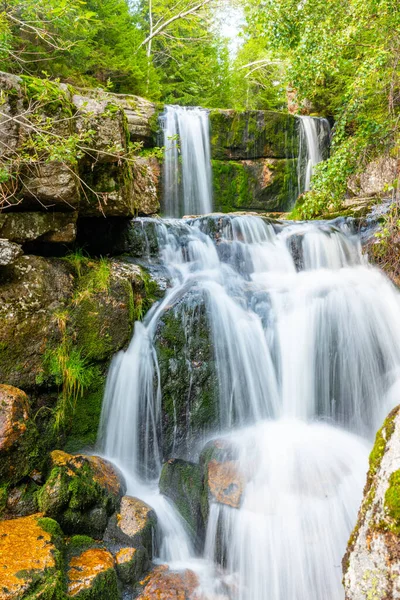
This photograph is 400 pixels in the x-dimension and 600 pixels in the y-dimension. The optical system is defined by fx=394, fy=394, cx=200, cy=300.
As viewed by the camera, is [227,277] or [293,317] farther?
[227,277]

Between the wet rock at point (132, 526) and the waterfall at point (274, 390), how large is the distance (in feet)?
0.70

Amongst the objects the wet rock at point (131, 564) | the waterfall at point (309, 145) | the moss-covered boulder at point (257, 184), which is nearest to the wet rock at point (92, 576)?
the wet rock at point (131, 564)

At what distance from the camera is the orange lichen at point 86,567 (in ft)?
8.40

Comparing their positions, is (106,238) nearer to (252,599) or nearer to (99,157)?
(99,157)

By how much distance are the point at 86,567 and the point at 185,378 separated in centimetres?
225

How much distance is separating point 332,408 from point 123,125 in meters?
4.41

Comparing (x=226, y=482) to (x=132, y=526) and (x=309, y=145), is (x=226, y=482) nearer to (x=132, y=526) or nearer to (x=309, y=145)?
(x=132, y=526)

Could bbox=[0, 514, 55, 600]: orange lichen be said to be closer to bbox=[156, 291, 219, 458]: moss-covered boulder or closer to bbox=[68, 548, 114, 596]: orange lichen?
bbox=[68, 548, 114, 596]: orange lichen

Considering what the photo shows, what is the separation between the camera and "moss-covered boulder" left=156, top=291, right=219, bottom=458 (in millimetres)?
4539

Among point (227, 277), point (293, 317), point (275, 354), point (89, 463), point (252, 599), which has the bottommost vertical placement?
point (252, 599)

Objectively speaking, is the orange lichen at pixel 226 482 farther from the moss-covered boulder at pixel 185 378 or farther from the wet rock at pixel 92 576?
the wet rock at pixel 92 576

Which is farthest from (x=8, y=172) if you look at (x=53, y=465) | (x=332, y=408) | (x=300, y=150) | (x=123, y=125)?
(x=300, y=150)

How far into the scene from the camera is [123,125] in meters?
4.97

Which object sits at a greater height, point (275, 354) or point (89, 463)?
point (275, 354)
